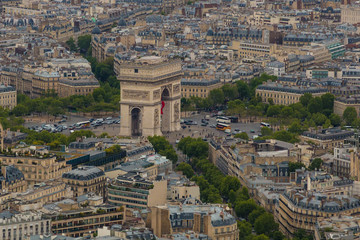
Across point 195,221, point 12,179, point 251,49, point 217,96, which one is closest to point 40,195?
point 12,179

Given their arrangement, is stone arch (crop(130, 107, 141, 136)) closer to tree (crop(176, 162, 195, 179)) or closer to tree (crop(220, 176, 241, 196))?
tree (crop(176, 162, 195, 179))

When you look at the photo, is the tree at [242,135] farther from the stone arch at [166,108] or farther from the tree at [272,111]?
the tree at [272,111]

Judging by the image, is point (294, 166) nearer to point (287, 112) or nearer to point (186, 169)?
point (186, 169)

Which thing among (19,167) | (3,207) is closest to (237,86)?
(19,167)

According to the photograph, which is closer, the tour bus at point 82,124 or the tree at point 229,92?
the tour bus at point 82,124

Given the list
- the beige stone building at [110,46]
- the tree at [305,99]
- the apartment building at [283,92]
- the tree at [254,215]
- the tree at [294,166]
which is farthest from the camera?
the beige stone building at [110,46]

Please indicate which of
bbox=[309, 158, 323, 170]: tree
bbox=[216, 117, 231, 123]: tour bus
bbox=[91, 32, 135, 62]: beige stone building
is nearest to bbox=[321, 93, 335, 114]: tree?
bbox=[216, 117, 231, 123]: tour bus

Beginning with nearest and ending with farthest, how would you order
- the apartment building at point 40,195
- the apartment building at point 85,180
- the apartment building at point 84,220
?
the apartment building at point 84,220, the apartment building at point 40,195, the apartment building at point 85,180

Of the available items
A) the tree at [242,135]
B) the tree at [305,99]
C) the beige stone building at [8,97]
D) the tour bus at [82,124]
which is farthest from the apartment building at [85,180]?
the beige stone building at [8,97]
